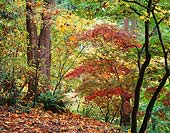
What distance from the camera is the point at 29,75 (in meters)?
10.3

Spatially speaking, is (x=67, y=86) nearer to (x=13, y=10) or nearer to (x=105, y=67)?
(x=105, y=67)

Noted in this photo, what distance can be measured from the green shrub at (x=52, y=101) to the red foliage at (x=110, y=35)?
237 cm

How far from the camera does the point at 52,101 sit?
36.0 feet

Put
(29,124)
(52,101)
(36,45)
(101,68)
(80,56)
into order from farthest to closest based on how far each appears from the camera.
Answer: (80,56)
(101,68)
(52,101)
(36,45)
(29,124)

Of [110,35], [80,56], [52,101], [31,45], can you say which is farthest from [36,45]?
[80,56]

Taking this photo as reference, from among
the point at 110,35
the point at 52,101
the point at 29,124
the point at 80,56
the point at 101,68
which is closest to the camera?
the point at 29,124

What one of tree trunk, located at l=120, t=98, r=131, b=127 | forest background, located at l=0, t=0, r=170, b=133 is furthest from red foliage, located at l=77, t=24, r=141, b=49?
tree trunk, located at l=120, t=98, r=131, b=127

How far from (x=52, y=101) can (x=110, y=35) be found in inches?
118

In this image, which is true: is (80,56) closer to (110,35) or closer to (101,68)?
(101,68)

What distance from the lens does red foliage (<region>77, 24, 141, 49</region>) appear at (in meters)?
11.3

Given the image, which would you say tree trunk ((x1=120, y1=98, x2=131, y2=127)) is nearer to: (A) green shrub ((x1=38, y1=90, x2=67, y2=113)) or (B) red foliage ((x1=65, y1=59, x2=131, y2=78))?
(B) red foliage ((x1=65, y1=59, x2=131, y2=78))

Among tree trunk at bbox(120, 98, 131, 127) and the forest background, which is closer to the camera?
the forest background

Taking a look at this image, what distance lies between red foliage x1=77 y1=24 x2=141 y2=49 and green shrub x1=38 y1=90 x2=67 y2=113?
7.79 ft

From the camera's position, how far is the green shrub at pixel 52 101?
10.9 meters
